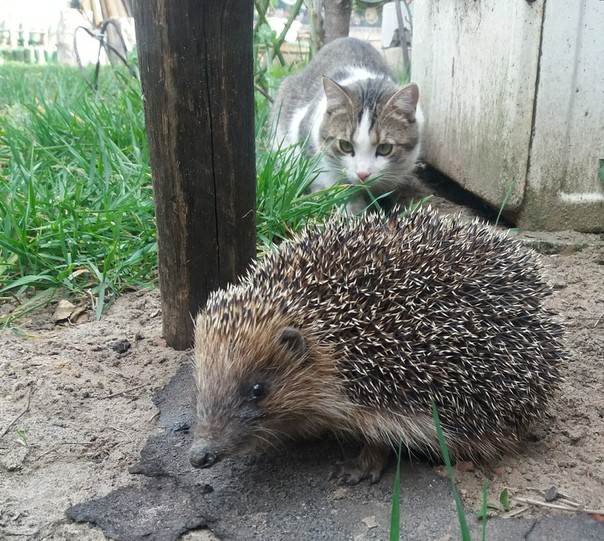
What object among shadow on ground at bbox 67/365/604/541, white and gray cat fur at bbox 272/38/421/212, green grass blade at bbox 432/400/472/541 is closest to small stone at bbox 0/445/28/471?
shadow on ground at bbox 67/365/604/541

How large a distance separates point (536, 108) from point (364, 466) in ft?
9.65

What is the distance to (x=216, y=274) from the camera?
10.9ft

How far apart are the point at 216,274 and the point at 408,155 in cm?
303

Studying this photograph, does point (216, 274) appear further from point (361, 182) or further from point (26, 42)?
point (26, 42)

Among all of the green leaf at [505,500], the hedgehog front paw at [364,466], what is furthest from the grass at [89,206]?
the green leaf at [505,500]

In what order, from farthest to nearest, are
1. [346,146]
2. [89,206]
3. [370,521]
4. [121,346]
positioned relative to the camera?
[346,146], [89,206], [121,346], [370,521]

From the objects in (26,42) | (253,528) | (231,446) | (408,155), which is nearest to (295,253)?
(231,446)

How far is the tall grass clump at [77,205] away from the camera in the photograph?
13.2 ft

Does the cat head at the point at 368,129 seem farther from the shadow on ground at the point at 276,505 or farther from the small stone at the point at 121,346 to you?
the shadow on ground at the point at 276,505

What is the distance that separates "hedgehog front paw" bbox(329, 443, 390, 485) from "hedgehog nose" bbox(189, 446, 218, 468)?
53 cm

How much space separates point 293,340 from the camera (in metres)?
2.57

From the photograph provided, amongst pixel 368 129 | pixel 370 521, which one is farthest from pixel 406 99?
pixel 370 521

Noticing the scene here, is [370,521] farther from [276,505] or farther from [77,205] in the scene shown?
[77,205]

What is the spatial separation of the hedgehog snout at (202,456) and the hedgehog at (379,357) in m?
0.05
